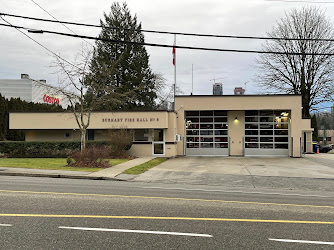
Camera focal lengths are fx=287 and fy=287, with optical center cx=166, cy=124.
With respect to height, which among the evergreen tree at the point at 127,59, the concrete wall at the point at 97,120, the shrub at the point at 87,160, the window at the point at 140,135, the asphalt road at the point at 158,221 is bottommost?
the asphalt road at the point at 158,221

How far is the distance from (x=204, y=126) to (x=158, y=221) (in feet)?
76.2

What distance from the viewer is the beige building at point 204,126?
25703mm

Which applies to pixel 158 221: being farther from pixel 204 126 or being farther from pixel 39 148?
pixel 204 126

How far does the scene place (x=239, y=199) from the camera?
8.84m

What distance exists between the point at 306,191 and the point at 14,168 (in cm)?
1428

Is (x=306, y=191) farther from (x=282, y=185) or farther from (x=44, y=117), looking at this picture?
(x=44, y=117)

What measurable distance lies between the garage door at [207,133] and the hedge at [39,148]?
8.98 metres

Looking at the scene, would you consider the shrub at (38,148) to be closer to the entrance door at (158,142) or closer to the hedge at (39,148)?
the hedge at (39,148)

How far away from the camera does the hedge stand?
23.3 meters

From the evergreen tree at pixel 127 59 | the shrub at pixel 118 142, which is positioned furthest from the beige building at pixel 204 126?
the evergreen tree at pixel 127 59

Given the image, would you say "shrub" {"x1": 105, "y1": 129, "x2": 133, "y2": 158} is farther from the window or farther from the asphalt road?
the asphalt road

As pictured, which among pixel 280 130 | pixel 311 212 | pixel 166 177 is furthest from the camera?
pixel 280 130

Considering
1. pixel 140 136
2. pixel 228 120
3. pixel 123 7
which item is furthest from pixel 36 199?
pixel 123 7

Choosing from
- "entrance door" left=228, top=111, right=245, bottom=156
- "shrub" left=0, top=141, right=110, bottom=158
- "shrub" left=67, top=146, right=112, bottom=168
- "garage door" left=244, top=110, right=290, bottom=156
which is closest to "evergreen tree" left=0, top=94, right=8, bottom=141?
"shrub" left=0, top=141, right=110, bottom=158
